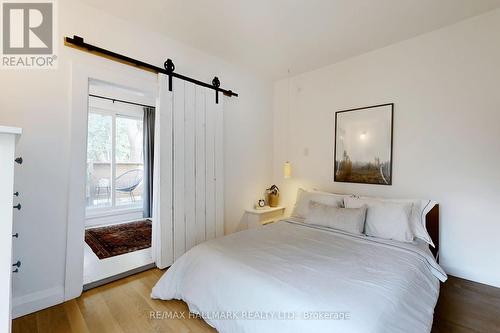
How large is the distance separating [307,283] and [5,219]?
1423mm

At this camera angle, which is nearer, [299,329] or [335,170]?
[299,329]

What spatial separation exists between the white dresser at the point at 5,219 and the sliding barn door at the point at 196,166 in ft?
6.23

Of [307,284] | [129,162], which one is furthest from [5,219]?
[129,162]

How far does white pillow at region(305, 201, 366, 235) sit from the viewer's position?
2.34 meters

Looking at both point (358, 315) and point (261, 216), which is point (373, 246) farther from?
point (261, 216)

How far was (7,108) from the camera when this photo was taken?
5.95ft

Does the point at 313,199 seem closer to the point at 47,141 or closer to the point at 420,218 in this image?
the point at 420,218

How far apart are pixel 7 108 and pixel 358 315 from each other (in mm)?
2808

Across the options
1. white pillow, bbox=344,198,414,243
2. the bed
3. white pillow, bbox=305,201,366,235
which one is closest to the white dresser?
the bed

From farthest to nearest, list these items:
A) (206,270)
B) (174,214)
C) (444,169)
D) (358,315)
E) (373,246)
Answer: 1. (174,214)
2. (444,169)
3. (373,246)
4. (206,270)
5. (358,315)

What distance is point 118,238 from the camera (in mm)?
3693

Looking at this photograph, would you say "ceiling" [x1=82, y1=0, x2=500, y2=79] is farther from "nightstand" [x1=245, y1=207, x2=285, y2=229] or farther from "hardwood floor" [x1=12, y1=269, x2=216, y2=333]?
"hardwood floor" [x1=12, y1=269, x2=216, y2=333]

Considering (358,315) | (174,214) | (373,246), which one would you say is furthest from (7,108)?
(373,246)

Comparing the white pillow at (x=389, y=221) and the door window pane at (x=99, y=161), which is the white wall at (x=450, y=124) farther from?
the door window pane at (x=99, y=161)
